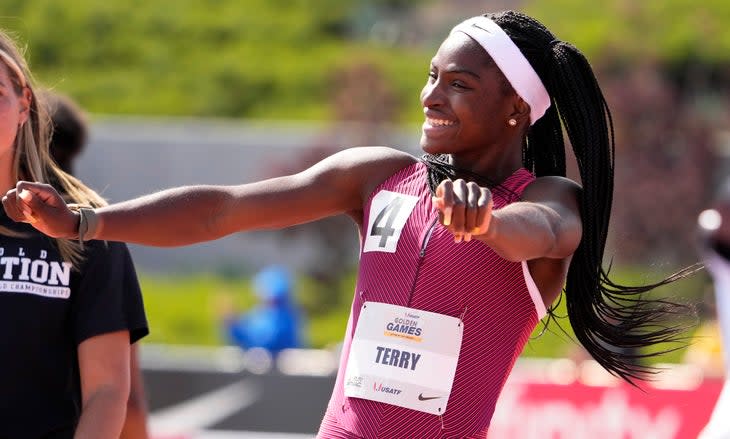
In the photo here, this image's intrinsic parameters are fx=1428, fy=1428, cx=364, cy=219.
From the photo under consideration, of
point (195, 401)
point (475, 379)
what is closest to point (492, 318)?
point (475, 379)

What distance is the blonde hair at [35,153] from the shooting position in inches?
152

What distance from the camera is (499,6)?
26.4 meters

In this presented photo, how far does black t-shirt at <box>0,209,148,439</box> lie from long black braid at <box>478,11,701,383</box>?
124 centimetres

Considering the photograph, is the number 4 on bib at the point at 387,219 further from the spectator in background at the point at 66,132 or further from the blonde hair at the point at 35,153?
the spectator in background at the point at 66,132

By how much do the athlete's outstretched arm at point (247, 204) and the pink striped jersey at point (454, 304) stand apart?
0.15 meters

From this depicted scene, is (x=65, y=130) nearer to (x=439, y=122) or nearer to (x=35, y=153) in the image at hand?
(x=35, y=153)

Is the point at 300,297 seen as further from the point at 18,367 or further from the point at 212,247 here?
the point at 18,367

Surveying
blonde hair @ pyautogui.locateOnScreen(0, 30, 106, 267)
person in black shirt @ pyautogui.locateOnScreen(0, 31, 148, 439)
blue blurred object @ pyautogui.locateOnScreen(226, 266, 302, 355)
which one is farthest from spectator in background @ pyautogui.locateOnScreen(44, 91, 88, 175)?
blue blurred object @ pyautogui.locateOnScreen(226, 266, 302, 355)

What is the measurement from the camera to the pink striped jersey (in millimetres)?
3428

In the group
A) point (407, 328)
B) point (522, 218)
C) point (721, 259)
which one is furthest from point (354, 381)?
point (721, 259)


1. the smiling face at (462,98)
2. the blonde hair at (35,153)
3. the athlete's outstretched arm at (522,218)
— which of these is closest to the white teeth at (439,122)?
the smiling face at (462,98)

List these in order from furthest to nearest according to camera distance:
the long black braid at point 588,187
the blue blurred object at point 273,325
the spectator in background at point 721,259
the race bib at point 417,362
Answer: the blue blurred object at point 273,325 < the spectator in background at point 721,259 < the long black braid at point 588,187 < the race bib at point 417,362

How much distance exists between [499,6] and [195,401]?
1802 cm

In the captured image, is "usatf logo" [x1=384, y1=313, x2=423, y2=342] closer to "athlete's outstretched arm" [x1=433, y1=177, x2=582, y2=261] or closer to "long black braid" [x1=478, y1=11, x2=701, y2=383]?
"athlete's outstretched arm" [x1=433, y1=177, x2=582, y2=261]
